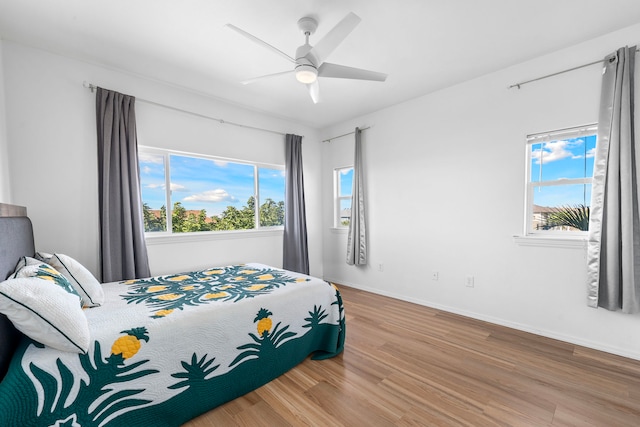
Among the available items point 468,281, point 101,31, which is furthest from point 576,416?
point 101,31

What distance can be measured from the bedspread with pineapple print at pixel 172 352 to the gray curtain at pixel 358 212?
1790 mm

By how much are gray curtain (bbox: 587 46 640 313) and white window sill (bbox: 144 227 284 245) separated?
11.6ft

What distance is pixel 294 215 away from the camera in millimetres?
4152

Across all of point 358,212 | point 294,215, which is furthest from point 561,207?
point 294,215

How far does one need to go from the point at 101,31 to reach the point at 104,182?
1.27m

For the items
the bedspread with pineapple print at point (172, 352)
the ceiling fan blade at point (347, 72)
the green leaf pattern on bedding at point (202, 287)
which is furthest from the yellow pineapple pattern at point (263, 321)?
the ceiling fan blade at point (347, 72)

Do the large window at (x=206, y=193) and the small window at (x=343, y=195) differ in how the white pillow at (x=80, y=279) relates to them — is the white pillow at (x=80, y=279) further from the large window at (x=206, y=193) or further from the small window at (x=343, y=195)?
the small window at (x=343, y=195)

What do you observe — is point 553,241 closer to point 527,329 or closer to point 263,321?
point 527,329

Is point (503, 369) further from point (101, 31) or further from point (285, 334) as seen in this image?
point (101, 31)

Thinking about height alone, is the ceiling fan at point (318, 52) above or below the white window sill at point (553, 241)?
above

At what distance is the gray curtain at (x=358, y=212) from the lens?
13.3 feet

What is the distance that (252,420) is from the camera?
5.15 ft

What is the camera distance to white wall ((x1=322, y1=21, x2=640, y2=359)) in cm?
240

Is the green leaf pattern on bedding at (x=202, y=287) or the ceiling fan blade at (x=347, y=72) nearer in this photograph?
the green leaf pattern on bedding at (x=202, y=287)
